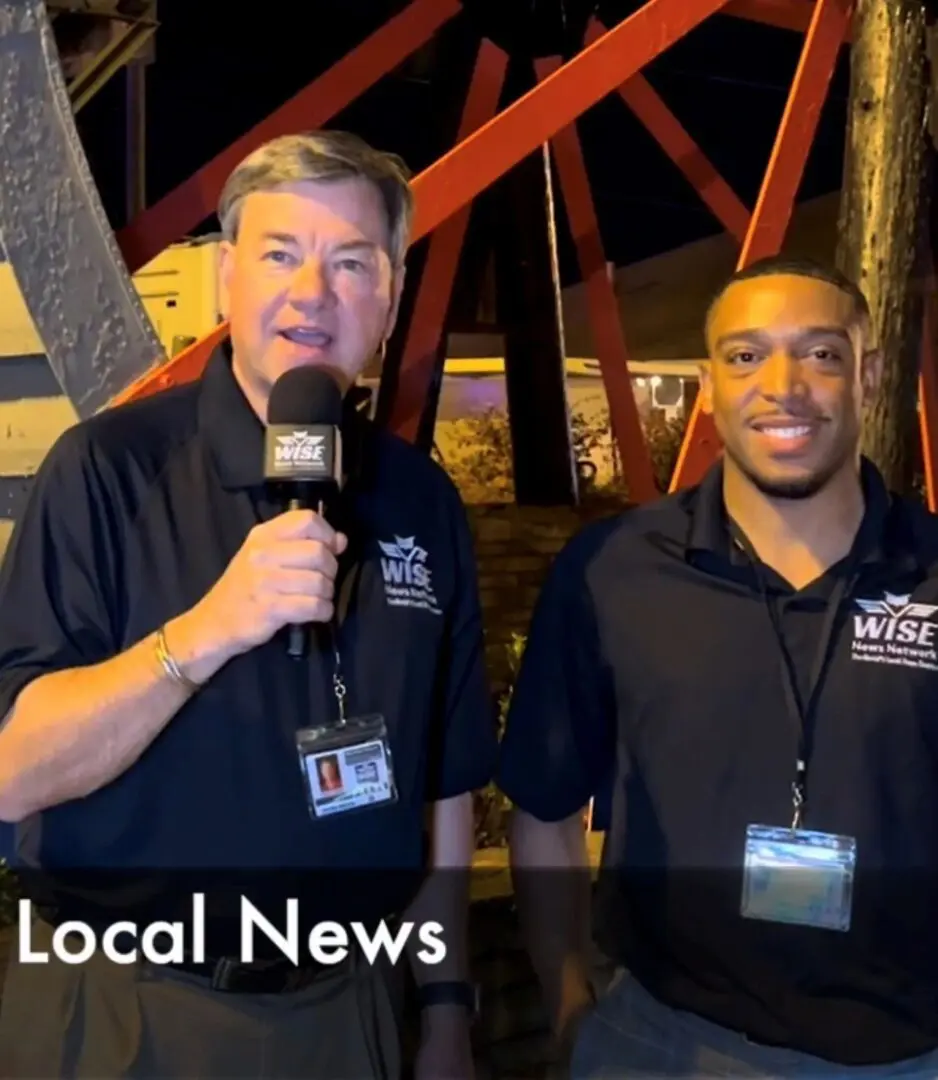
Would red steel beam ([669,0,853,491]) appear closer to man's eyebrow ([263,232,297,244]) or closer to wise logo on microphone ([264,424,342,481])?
man's eyebrow ([263,232,297,244])

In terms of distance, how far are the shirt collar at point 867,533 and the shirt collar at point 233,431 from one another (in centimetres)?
49

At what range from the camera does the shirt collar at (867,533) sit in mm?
1900

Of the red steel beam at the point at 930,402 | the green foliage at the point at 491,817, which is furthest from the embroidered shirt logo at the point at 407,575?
the red steel beam at the point at 930,402

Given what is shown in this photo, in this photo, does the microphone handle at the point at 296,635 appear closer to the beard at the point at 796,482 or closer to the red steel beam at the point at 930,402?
the beard at the point at 796,482

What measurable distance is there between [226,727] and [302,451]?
0.34 metres

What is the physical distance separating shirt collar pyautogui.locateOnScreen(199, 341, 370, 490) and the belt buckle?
51cm

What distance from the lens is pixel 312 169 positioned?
1627mm

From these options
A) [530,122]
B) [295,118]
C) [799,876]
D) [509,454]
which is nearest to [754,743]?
[799,876]

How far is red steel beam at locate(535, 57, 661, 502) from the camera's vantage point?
209 inches

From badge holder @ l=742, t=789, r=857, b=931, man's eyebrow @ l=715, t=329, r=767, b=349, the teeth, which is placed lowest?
badge holder @ l=742, t=789, r=857, b=931

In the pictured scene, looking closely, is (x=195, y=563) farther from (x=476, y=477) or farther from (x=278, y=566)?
(x=476, y=477)

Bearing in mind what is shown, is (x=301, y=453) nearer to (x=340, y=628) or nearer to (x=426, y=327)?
(x=340, y=628)

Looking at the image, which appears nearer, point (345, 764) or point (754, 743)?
point (345, 764)

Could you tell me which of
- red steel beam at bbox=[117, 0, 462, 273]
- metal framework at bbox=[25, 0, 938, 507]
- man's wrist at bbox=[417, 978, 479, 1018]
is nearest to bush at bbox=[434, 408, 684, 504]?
metal framework at bbox=[25, 0, 938, 507]
